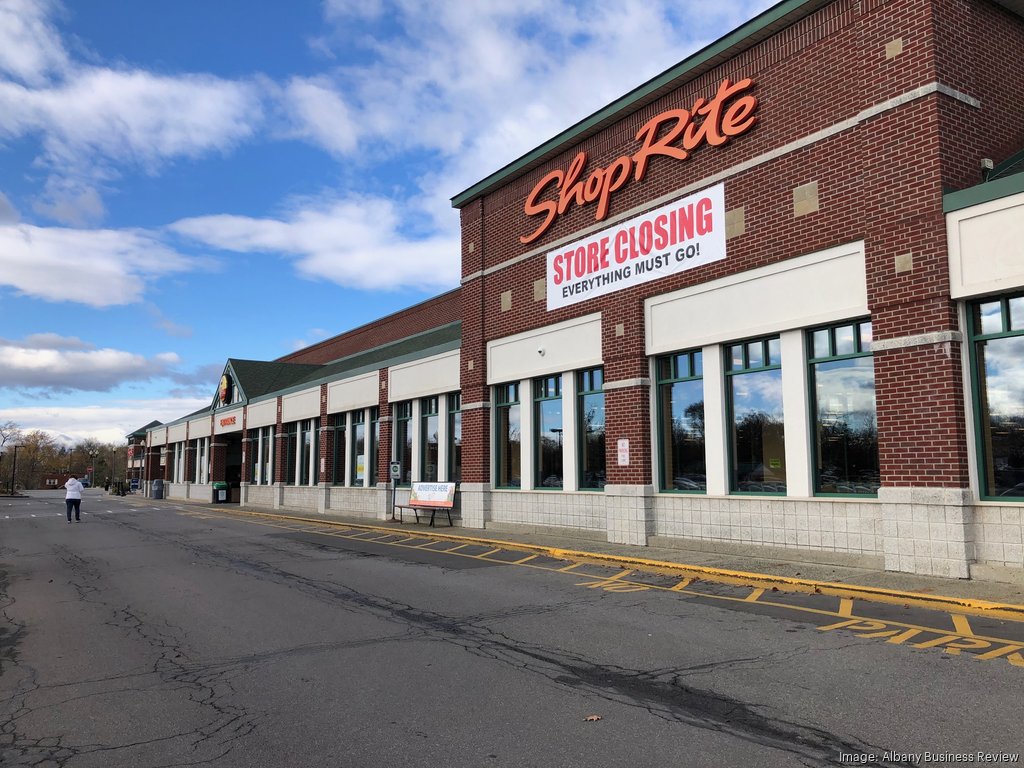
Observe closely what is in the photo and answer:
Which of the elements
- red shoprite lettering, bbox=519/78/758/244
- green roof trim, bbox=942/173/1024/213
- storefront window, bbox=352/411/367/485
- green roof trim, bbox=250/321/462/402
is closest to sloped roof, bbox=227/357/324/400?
green roof trim, bbox=250/321/462/402

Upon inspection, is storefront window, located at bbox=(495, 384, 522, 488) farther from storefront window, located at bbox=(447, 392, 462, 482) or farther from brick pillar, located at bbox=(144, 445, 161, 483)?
brick pillar, located at bbox=(144, 445, 161, 483)

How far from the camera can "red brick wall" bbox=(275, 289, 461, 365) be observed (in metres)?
32.2

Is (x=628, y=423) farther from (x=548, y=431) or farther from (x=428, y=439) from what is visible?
(x=428, y=439)

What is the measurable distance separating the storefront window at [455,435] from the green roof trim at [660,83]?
614 cm

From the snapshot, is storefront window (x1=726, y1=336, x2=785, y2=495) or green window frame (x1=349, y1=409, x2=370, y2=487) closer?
storefront window (x1=726, y1=336, x2=785, y2=495)

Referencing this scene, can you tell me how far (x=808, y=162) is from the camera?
12438 mm

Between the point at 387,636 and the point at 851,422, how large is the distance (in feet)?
26.8

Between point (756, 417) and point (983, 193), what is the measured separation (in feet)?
16.3

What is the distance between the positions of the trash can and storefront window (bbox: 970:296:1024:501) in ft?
133

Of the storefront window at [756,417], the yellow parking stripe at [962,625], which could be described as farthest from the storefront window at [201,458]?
the yellow parking stripe at [962,625]

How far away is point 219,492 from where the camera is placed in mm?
42656

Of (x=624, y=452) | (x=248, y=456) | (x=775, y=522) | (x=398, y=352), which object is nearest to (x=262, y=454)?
(x=248, y=456)

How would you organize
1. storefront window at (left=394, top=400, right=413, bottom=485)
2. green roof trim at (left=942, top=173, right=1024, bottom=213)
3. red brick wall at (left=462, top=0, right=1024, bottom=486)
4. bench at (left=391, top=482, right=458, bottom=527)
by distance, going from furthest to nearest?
storefront window at (left=394, top=400, right=413, bottom=485) < bench at (left=391, top=482, right=458, bottom=527) < red brick wall at (left=462, top=0, right=1024, bottom=486) < green roof trim at (left=942, top=173, right=1024, bottom=213)

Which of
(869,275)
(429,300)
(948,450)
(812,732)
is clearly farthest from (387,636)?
(429,300)
